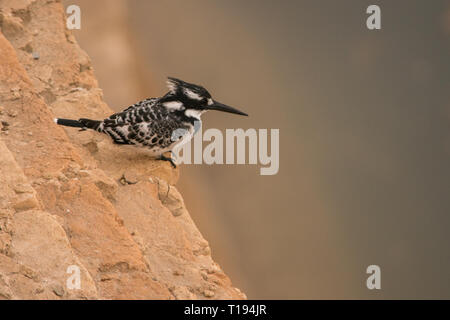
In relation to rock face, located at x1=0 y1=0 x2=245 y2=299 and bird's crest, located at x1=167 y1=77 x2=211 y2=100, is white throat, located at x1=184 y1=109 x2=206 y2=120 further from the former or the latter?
rock face, located at x1=0 y1=0 x2=245 y2=299

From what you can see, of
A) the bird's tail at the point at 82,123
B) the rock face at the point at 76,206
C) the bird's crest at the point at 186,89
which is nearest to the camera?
the rock face at the point at 76,206

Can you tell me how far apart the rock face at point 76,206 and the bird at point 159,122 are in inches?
5.4

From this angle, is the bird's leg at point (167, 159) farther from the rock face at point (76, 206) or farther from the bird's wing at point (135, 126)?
the bird's wing at point (135, 126)

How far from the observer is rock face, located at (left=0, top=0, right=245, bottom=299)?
2447 mm

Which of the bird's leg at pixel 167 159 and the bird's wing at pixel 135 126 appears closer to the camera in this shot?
the bird's wing at pixel 135 126

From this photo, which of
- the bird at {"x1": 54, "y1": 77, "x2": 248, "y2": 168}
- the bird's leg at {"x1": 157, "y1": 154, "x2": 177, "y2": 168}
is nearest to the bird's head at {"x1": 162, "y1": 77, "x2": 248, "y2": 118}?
the bird at {"x1": 54, "y1": 77, "x2": 248, "y2": 168}

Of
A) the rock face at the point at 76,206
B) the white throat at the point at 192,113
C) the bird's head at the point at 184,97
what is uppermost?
the bird's head at the point at 184,97

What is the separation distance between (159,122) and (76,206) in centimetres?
83

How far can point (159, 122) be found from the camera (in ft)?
11.3

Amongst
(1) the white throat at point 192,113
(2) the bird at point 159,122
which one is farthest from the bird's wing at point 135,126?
(1) the white throat at point 192,113

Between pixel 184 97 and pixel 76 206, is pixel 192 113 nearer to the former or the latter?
pixel 184 97

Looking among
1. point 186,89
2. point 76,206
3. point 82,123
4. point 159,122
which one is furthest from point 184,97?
point 76,206

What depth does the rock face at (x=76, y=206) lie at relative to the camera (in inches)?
96.3

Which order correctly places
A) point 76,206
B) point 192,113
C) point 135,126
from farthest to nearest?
1. point 192,113
2. point 135,126
3. point 76,206
